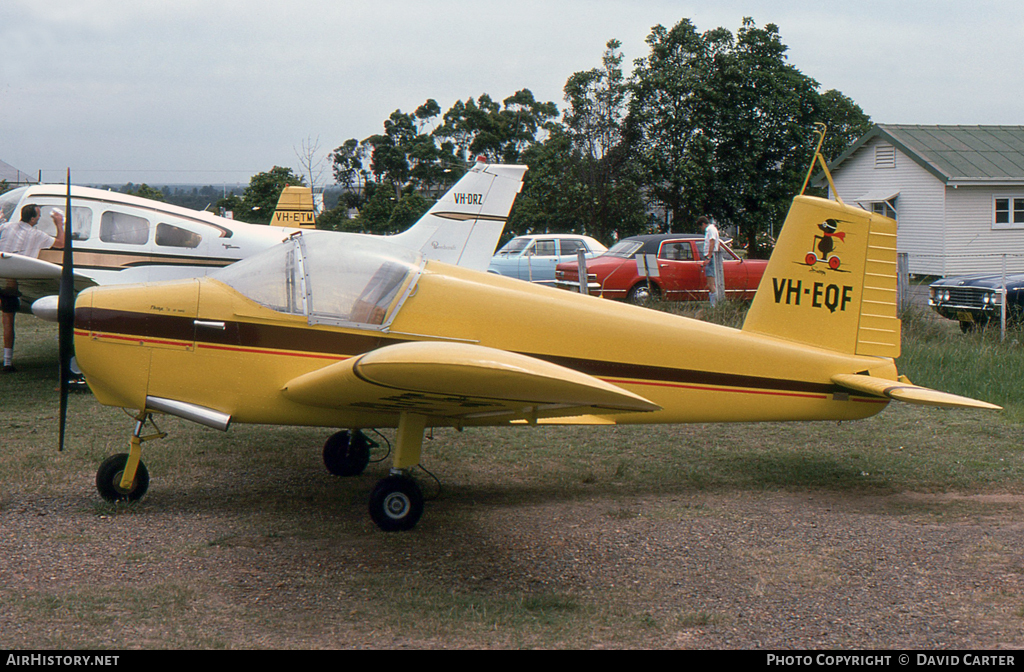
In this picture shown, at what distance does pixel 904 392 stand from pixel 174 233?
9.17m

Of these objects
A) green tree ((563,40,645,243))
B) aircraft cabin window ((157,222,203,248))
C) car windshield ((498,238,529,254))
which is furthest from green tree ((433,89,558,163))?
aircraft cabin window ((157,222,203,248))

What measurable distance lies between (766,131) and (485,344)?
28.0 meters

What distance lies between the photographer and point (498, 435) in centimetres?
796

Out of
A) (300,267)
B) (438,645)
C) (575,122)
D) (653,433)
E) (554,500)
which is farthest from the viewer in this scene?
(575,122)

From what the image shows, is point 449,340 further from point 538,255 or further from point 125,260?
point 538,255

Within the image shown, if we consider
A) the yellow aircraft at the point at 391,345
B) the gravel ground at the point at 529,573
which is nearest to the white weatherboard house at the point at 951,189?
the yellow aircraft at the point at 391,345

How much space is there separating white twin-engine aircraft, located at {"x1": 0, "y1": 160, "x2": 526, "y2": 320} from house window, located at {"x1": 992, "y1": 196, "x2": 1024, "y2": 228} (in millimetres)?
20840

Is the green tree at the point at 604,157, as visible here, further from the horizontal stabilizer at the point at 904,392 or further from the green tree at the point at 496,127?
the horizontal stabilizer at the point at 904,392

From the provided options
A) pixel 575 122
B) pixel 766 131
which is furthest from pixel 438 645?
pixel 766 131

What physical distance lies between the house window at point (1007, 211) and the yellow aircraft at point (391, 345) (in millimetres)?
23604

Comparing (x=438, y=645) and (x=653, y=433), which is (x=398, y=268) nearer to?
(x=438, y=645)

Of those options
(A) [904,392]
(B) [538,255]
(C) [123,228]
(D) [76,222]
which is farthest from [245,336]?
(B) [538,255]

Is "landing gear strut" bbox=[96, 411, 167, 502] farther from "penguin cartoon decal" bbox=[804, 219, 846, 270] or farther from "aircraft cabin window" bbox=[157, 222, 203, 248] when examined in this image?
"aircraft cabin window" bbox=[157, 222, 203, 248]

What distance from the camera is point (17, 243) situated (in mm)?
10047
